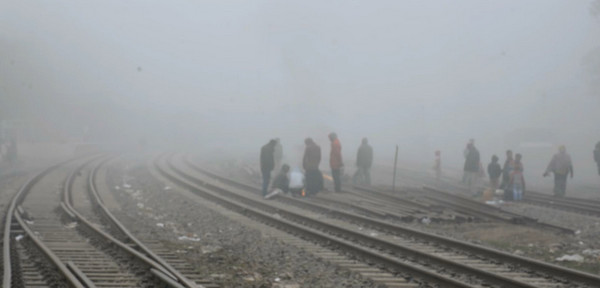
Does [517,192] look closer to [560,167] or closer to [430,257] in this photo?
[560,167]

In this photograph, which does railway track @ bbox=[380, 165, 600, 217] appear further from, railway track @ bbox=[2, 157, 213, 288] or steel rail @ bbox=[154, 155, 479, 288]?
railway track @ bbox=[2, 157, 213, 288]

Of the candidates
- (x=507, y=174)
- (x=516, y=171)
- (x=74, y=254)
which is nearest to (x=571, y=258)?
(x=74, y=254)

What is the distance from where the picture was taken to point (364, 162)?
2177 centimetres

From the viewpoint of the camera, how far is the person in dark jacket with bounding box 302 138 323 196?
1889 cm

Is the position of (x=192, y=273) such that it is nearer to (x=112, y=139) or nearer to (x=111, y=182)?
(x=111, y=182)

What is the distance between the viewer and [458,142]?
62.8 metres

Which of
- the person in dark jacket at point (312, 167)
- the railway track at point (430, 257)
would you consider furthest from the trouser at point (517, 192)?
the railway track at point (430, 257)

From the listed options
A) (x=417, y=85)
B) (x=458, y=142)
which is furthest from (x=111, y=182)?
(x=417, y=85)

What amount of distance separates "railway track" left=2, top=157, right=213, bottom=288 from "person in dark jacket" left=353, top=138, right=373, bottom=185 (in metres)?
8.19

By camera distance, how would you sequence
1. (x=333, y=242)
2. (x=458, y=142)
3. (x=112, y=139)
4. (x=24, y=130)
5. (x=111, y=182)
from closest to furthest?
(x=333, y=242), (x=111, y=182), (x=24, y=130), (x=458, y=142), (x=112, y=139)

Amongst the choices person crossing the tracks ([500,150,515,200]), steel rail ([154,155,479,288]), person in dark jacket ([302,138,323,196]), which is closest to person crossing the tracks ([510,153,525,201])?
person crossing the tracks ([500,150,515,200])

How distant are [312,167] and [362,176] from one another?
393 cm

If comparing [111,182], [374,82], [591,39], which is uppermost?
[591,39]

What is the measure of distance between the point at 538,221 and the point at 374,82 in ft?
209
